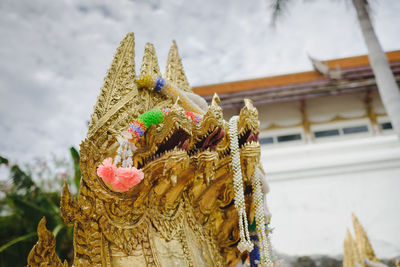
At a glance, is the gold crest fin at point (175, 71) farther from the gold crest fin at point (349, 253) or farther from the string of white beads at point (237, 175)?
the gold crest fin at point (349, 253)

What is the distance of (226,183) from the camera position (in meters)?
2.47

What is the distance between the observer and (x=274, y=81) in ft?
27.3

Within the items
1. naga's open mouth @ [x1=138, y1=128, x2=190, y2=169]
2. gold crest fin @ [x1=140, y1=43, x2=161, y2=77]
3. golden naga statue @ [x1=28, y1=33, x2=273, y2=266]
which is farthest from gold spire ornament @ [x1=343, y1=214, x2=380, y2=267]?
gold crest fin @ [x1=140, y1=43, x2=161, y2=77]

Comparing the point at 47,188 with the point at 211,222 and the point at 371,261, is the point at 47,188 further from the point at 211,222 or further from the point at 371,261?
the point at 371,261

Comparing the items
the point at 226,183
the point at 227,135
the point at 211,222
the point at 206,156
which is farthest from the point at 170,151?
the point at 211,222

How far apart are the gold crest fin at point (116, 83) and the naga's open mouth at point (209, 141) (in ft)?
2.15

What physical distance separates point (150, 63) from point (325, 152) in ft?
21.3

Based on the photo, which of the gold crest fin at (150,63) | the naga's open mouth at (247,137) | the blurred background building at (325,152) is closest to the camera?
the naga's open mouth at (247,137)

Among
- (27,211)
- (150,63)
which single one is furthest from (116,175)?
(27,211)

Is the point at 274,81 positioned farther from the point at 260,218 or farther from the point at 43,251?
the point at 43,251

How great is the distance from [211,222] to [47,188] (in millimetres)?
6782

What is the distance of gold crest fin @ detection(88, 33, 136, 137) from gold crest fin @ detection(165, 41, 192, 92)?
1.90 ft

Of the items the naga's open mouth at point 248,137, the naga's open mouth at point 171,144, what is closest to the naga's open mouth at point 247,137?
the naga's open mouth at point 248,137

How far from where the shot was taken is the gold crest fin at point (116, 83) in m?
1.87
